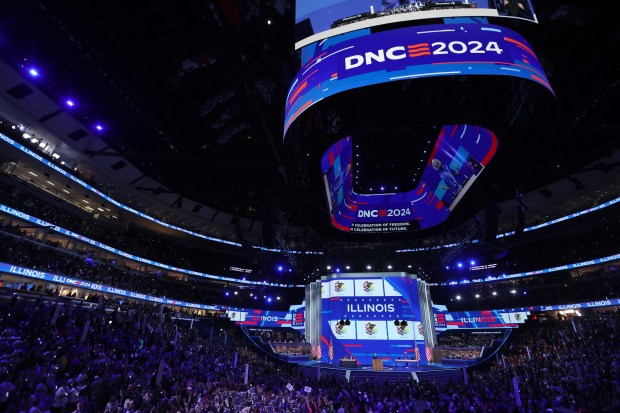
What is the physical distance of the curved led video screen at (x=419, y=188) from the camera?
1127cm

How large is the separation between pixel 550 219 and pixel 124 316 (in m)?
39.3

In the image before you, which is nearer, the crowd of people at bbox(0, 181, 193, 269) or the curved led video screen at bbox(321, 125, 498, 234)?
the curved led video screen at bbox(321, 125, 498, 234)

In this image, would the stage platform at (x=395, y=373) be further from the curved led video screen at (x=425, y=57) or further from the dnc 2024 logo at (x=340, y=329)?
the curved led video screen at (x=425, y=57)

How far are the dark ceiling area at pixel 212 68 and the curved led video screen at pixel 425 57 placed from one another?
2730 millimetres

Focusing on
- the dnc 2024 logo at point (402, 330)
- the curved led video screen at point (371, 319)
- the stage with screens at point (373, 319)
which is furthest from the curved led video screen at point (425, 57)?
the dnc 2024 logo at point (402, 330)

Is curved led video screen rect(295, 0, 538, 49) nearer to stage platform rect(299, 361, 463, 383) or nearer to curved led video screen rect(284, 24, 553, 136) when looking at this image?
curved led video screen rect(284, 24, 553, 136)

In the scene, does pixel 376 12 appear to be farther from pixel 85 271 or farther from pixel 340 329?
pixel 85 271

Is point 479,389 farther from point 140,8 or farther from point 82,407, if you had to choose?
point 140,8

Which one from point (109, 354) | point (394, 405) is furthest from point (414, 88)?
point (109, 354)

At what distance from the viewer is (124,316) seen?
1891cm

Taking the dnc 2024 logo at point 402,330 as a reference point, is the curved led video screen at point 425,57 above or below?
above

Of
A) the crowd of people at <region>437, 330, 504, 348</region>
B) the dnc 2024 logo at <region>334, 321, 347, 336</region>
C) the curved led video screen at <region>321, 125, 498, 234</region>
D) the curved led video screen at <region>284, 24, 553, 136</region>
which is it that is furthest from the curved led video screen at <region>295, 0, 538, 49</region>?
the crowd of people at <region>437, 330, 504, 348</region>

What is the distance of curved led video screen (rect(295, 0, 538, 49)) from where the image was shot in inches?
275

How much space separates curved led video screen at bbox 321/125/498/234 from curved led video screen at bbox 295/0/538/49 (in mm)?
3862
